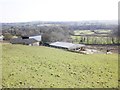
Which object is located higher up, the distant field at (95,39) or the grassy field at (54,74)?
the grassy field at (54,74)

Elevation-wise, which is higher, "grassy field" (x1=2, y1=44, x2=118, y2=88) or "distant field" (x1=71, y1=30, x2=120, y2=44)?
"grassy field" (x1=2, y1=44, x2=118, y2=88)

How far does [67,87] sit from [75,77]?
1.26m

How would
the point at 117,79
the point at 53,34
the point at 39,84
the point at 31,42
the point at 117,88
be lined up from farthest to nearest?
the point at 53,34 → the point at 31,42 → the point at 117,79 → the point at 117,88 → the point at 39,84

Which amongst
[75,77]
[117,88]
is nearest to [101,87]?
[117,88]

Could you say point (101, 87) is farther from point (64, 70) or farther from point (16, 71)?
point (16, 71)

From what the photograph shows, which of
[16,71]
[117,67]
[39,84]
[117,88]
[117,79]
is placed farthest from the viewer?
[117,67]

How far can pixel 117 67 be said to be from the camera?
34.9ft

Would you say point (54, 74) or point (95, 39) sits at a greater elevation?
point (54, 74)

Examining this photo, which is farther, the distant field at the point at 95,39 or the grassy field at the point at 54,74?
the distant field at the point at 95,39

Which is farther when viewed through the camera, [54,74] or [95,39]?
[95,39]

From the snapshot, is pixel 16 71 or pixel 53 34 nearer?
pixel 16 71

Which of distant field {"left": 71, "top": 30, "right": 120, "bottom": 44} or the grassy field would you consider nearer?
the grassy field

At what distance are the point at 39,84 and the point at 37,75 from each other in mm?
859

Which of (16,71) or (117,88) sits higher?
(16,71)
